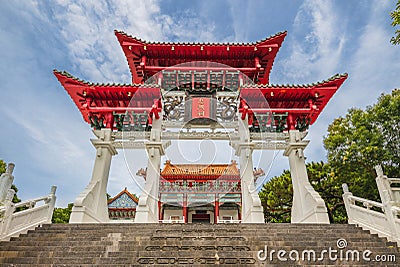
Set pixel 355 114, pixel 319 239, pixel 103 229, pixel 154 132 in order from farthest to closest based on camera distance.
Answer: pixel 355 114, pixel 154 132, pixel 103 229, pixel 319 239

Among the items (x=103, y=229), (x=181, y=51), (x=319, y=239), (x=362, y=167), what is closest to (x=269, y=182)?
(x=362, y=167)

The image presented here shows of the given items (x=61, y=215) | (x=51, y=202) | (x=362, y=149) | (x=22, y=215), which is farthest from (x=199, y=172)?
(x=61, y=215)

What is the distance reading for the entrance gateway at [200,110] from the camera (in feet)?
30.3

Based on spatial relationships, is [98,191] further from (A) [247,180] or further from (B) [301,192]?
(B) [301,192]

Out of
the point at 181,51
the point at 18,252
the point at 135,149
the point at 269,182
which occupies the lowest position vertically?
the point at 18,252

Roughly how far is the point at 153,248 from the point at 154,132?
18.0 ft

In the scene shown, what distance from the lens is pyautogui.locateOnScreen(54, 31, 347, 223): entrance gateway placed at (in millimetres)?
9242

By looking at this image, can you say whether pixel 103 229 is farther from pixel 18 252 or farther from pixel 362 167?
pixel 362 167

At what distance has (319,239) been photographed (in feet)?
19.6

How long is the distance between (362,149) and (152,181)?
10952mm

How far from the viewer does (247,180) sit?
9492 millimetres

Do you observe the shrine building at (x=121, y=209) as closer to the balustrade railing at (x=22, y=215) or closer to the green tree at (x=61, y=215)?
the green tree at (x=61, y=215)

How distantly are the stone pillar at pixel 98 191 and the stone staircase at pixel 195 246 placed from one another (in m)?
1.37

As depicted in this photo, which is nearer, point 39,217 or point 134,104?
point 39,217
